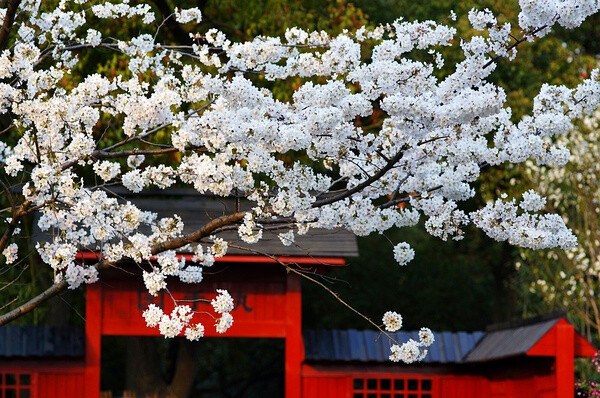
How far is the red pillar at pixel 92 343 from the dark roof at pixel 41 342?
0.14 metres

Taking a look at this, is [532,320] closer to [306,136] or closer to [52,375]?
[52,375]

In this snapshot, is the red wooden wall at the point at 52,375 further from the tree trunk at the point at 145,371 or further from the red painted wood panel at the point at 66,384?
the tree trunk at the point at 145,371

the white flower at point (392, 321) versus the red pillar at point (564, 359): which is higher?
the white flower at point (392, 321)

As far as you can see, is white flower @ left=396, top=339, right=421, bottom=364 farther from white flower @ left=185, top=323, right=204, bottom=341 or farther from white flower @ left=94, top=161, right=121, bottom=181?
white flower @ left=94, top=161, right=121, bottom=181

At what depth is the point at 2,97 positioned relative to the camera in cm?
714

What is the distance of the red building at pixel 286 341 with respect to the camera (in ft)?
39.3

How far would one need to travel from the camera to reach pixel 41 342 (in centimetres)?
1232

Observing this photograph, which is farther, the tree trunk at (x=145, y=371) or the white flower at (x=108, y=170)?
the tree trunk at (x=145, y=371)

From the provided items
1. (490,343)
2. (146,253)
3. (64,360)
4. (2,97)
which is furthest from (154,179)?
(490,343)

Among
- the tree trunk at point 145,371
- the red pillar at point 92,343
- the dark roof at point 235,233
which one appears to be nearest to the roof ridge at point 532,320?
the dark roof at point 235,233

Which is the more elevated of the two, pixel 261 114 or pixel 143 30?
pixel 143 30

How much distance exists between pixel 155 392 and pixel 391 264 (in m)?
7.89

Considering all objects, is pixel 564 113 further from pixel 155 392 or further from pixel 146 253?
pixel 155 392

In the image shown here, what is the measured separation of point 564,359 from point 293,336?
2.93 m
